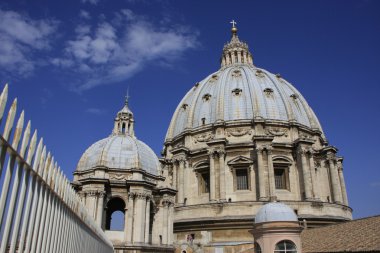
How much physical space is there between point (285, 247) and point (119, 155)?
1462cm

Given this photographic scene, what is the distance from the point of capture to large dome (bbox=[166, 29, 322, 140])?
145 feet

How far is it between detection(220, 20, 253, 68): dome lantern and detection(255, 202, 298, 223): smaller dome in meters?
37.8

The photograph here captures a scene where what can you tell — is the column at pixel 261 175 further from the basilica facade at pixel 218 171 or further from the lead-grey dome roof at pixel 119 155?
the lead-grey dome roof at pixel 119 155

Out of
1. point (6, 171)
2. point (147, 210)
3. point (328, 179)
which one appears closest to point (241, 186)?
point (328, 179)

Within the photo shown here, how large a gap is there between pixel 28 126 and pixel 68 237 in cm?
288

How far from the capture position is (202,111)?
155 feet

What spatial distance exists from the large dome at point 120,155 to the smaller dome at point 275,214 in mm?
10212

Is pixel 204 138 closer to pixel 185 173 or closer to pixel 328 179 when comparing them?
pixel 185 173

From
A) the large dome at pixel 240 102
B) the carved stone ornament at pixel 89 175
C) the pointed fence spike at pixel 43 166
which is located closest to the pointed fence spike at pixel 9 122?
the pointed fence spike at pixel 43 166

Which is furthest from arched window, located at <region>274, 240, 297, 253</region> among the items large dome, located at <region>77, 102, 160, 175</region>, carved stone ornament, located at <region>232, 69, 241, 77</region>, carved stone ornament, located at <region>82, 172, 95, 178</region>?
carved stone ornament, located at <region>232, 69, 241, 77</region>

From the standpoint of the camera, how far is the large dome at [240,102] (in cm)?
4409

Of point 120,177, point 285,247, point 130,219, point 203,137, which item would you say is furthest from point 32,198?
point 203,137

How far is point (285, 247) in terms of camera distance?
853 inches

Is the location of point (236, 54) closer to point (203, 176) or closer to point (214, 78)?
point (214, 78)
